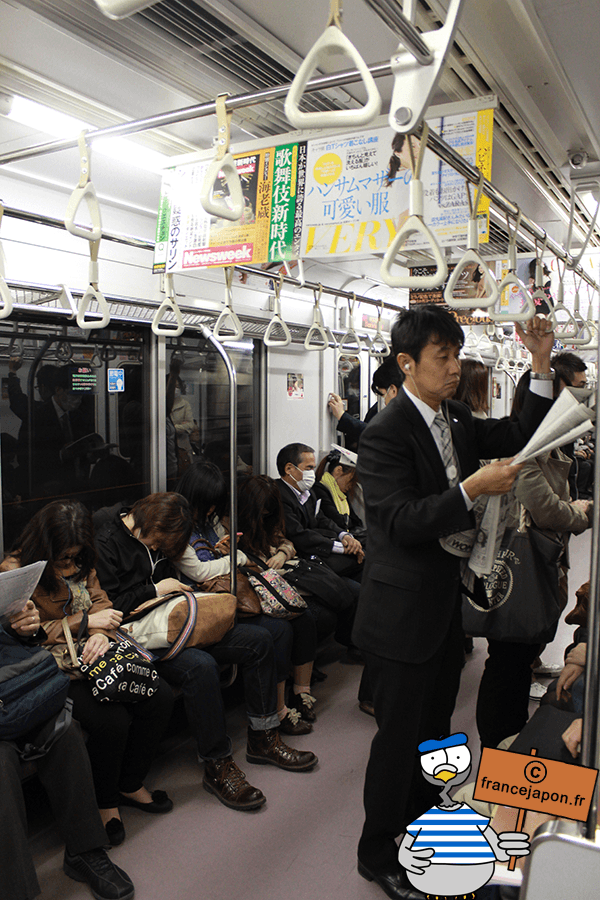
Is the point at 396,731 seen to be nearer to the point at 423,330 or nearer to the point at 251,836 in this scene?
the point at 251,836

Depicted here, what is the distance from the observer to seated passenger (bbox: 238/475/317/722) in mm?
3797

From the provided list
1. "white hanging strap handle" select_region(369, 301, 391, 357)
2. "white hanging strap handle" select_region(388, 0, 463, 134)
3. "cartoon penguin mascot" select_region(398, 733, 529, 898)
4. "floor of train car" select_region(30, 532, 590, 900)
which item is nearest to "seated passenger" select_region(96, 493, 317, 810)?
"floor of train car" select_region(30, 532, 590, 900)

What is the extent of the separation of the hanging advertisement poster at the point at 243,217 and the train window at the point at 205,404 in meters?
1.77

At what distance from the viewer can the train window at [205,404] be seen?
16.4 feet

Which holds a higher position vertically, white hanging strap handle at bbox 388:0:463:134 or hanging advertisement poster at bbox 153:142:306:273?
hanging advertisement poster at bbox 153:142:306:273

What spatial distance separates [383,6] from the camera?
1076 millimetres

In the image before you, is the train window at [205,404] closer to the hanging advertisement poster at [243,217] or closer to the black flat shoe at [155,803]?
the hanging advertisement poster at [243,217]

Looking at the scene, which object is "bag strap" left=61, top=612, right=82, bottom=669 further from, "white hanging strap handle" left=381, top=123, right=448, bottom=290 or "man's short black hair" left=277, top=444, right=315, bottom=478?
"man's short black hair" left=277, top=444, right=315, bottom=478

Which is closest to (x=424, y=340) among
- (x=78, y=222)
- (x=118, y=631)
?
(x=118, y=631)

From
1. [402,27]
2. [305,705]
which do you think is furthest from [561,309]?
[402,27]

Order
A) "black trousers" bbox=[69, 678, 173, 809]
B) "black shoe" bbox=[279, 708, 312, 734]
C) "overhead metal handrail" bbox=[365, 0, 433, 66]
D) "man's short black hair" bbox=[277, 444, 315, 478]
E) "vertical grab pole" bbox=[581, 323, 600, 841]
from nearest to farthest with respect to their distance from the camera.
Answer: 1. "vertical grab pole" bbox=[581, 323, 600, 841]
2. "overhead metal handrail" bbox=[365, 0, 433, 66]
3. "black trousers" bbox=[69, 678, 173, 809]
4. "black shoe" bbox=[279, 708, 312, 734]
5. "man's short black hair" bbox=[277, 444, 315, 478]

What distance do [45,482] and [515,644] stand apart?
9.31 feet

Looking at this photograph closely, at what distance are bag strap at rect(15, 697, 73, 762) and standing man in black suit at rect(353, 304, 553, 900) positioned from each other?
113 centimetres

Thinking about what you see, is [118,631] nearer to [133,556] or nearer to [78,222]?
[133,556]
